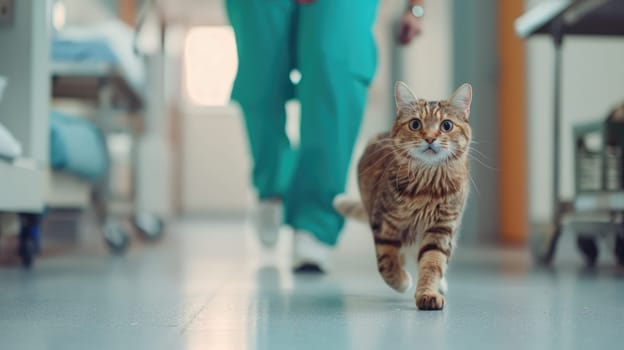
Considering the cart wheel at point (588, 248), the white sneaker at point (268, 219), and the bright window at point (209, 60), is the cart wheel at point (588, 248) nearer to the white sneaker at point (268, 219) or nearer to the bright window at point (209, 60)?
the white sneaker at point (268, 219)

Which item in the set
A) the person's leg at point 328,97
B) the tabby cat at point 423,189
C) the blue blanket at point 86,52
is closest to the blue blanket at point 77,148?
the blue blanket at point 86,52

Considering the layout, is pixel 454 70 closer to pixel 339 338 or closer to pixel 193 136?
pixel 339 338

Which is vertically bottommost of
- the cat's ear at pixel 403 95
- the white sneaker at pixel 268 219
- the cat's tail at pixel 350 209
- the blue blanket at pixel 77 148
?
the white sneaker at pixel 268 219

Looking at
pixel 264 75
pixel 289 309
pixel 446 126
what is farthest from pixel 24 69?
pixel 446 126

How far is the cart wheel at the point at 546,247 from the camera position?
7.74ft

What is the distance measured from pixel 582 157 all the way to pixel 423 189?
1475 mm

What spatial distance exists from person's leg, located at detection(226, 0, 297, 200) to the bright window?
6031 millimetres

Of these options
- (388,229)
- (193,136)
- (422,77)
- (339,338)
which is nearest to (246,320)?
(339,338)

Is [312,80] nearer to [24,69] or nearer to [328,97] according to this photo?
[328,97]

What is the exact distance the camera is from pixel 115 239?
2.68 m

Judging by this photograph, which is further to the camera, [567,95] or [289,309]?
[567,95]

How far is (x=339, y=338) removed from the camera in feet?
3.25

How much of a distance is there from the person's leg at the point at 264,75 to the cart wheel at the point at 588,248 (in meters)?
1.05

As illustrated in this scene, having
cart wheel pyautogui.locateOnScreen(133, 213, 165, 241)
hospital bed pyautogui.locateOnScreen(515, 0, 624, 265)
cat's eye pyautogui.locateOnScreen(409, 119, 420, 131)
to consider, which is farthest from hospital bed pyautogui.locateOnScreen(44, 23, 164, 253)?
cat's eye pyautogui.locateOnScreen(409, 119, 420, 131)
